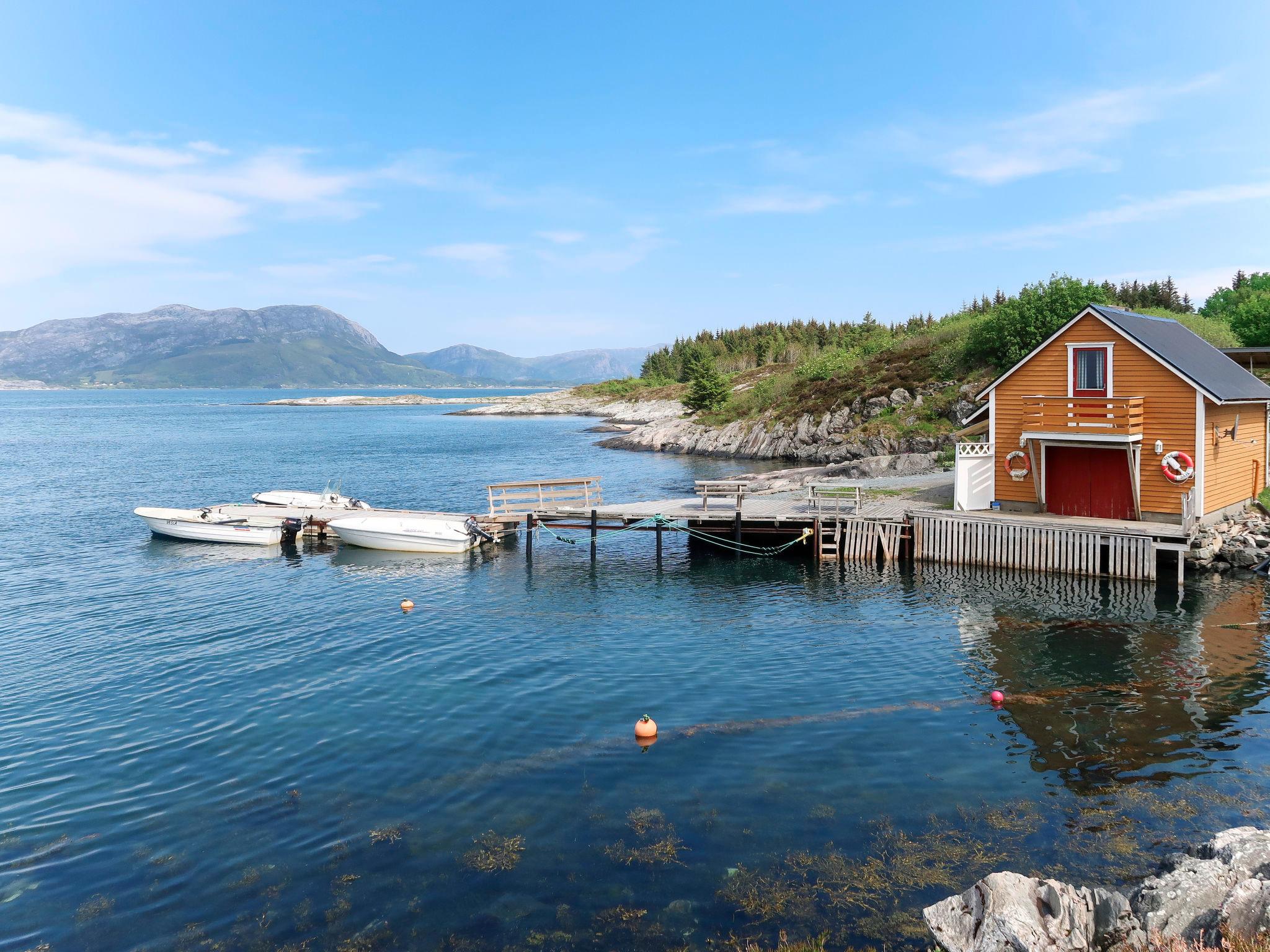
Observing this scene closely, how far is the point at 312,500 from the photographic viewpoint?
1816 inches

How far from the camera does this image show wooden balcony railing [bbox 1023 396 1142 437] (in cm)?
3022

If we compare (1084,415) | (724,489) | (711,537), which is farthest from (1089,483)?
(711,537)

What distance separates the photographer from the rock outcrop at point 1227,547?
30938mm

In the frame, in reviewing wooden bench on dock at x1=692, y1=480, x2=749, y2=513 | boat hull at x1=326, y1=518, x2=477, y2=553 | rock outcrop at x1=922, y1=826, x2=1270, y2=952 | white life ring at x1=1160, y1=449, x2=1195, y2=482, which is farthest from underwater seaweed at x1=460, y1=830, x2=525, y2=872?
white life ring at x1=1160, y1=449, x2=1195, y2=482

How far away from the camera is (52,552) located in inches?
1577

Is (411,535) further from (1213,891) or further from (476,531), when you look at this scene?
(1213,891)

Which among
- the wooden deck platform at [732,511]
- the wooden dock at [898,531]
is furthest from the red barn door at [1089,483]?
the wooden deck platform at [732,511]

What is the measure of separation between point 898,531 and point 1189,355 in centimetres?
1265

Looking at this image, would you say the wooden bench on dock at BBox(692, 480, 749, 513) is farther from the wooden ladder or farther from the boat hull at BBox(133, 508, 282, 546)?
the boat hull at BBox(133, 508, 282, 546)

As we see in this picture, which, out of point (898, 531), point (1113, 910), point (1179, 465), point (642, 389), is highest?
point (642, 389)

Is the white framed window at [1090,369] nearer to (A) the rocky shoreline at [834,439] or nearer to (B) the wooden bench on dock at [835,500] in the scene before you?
(B) the wooden bench on dock at [835,500]

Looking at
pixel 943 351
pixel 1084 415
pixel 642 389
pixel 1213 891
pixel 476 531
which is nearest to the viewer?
pixel 1213 891

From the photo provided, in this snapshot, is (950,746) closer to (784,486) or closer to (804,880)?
(804,880)

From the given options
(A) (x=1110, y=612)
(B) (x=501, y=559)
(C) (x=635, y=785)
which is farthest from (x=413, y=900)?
(B) (x=501, y=559)
